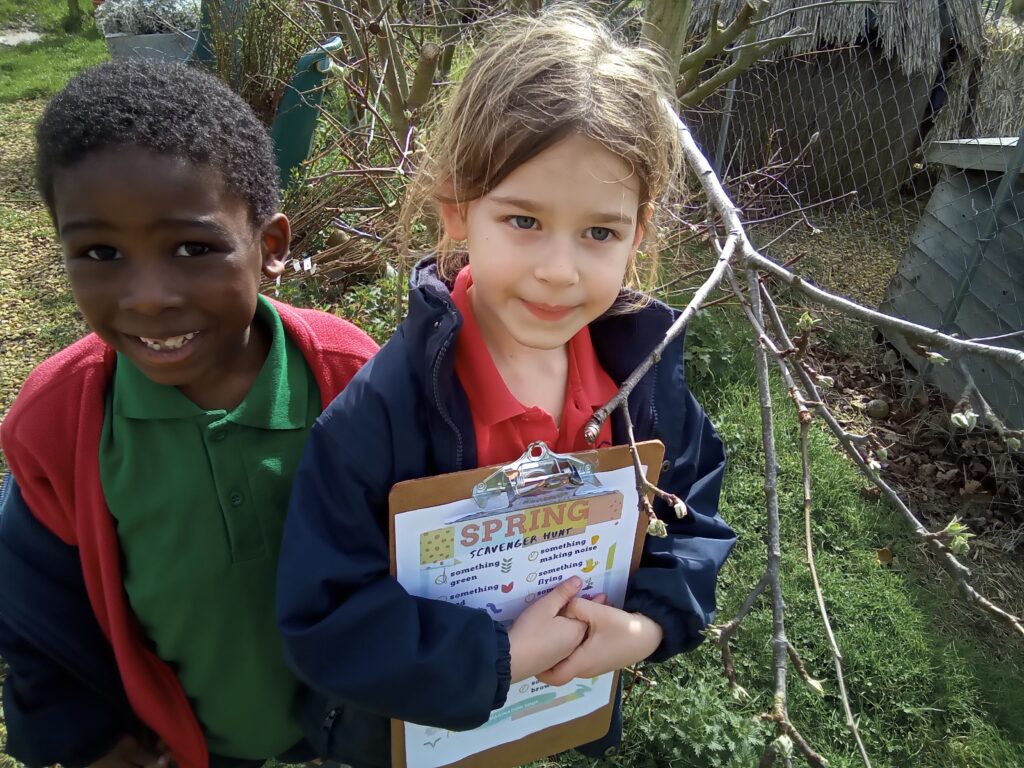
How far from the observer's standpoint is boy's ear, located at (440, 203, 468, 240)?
116 cm

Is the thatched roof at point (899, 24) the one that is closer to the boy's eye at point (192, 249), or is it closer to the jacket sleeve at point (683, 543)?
the jacket sleeve at point (683, 543)

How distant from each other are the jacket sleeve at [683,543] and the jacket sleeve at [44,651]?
0.95 meters

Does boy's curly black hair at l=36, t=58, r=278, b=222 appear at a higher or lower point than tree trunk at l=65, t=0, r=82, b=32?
lower

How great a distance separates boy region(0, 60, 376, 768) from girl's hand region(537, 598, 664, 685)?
51cm

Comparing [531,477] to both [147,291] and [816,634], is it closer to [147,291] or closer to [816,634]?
[147,291]

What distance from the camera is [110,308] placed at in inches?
40.9

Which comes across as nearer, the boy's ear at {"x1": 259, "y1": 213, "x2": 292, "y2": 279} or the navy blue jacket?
the navy blue jacket

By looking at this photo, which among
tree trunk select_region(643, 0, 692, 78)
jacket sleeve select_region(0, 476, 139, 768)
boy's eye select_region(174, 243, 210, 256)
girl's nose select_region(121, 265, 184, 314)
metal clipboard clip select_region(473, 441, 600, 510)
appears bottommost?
jacket sleeve select_region(0, 476, 139, 768)

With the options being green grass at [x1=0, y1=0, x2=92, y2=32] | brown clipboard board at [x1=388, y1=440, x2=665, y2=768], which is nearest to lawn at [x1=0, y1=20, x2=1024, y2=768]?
brown clipboard board at [x1=388, y1=440, x2=665, y2=768]

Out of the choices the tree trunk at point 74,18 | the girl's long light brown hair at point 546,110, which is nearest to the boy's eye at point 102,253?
the girl's long light brown hair at point 546,110

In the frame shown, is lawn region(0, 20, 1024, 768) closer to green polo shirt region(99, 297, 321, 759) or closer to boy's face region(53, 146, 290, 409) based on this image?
green polo shirt region(99, 297, 321, 759)

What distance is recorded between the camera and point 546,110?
40.0 inches

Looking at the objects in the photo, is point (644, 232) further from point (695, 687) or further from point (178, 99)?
point (695, 687)

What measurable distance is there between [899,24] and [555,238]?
665 centimetres
